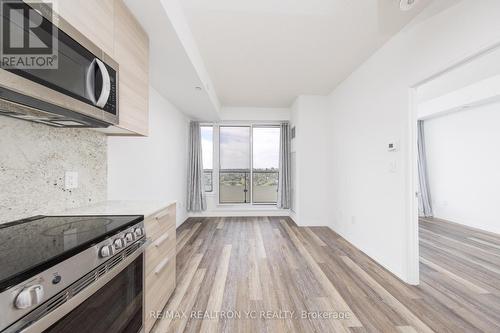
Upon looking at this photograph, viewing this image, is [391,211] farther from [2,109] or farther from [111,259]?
[2,109]

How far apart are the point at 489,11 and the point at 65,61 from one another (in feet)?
8.80

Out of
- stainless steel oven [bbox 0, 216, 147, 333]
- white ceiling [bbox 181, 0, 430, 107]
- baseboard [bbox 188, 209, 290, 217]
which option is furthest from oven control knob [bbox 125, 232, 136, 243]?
baseboard [bbox 188, 209, 290, 217]

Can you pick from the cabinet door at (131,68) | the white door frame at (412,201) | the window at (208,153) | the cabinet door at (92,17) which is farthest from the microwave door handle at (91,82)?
the window at (208,153)

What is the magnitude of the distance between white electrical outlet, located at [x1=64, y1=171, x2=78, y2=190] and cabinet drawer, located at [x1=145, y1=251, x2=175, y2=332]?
86 cm

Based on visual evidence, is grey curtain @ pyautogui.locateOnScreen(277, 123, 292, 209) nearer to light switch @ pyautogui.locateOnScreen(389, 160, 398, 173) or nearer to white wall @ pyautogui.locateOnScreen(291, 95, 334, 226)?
white wall @ pyautogui.locateOnScreen(291, 95, 334, 226)

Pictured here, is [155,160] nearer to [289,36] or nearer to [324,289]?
[289,36]

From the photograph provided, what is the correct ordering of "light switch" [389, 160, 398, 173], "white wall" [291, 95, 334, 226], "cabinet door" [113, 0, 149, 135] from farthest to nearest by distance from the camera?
"white wall" [291, 95, 334, 226] → "light switch" [389, 160, 398, 173] → "cabinet door" [113, 0, 149, 135]

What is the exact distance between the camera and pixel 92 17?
3.53ft

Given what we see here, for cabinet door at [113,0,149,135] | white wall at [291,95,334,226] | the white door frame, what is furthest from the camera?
white wall at [291,95,334,226]

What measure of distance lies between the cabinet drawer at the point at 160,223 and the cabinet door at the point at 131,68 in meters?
0.68

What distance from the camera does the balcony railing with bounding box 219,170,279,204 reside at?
520 centimetres

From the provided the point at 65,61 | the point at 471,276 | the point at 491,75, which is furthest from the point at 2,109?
the point at 491,75

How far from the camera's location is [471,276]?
7.02 ft

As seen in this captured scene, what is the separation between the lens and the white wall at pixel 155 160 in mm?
A: 2053
